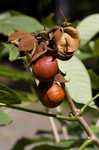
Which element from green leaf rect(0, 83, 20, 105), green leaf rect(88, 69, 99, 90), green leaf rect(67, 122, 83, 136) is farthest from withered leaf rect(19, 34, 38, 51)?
green leaf rect(67, 122, 83, 136)

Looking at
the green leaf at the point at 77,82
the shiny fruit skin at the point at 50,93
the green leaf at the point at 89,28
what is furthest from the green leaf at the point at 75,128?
the shiny fruit skin at the point at 50,93

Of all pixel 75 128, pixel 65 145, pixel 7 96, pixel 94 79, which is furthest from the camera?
pixel 75 128

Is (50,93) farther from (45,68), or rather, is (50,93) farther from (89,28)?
(89,28)

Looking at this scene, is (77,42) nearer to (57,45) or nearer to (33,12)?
(57,45)

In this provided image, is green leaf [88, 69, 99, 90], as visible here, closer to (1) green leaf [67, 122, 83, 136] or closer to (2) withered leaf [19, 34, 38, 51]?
(2) withered leaf [19, 34, 38, 51]

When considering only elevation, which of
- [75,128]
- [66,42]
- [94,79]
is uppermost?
[66,42]

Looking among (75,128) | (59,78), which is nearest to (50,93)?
(59,78)
